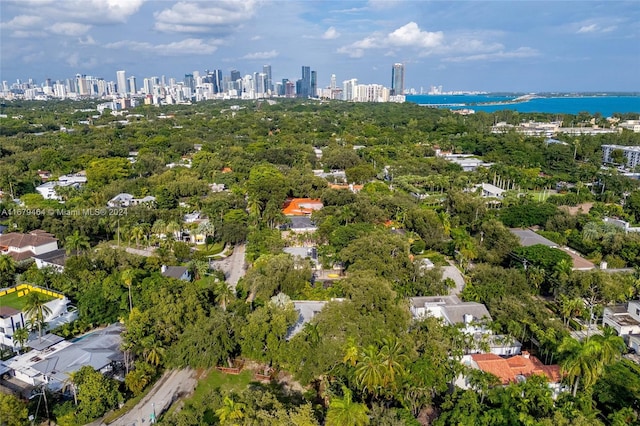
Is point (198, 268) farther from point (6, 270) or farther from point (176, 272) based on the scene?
point (6, 270)

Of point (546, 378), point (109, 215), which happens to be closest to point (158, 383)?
point (546, 378)

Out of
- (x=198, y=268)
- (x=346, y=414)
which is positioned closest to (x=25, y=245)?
(x=198, y=268)

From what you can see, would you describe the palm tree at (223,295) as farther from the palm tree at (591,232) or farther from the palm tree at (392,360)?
the palm tree at (591,232)

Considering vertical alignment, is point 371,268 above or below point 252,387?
above

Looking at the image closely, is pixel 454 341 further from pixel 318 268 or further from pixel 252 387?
pixel 318 268

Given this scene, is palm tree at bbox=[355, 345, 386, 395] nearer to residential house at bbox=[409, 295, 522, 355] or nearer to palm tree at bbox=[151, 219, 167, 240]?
residential house at bbox=[409, 295, 522, 355]

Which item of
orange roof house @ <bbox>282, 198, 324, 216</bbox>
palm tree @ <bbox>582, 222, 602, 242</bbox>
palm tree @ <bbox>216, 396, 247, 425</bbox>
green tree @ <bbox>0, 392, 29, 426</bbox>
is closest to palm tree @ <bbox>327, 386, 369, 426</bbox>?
palm tree @ <bbox>216, 396, 247, 425</bbox>
